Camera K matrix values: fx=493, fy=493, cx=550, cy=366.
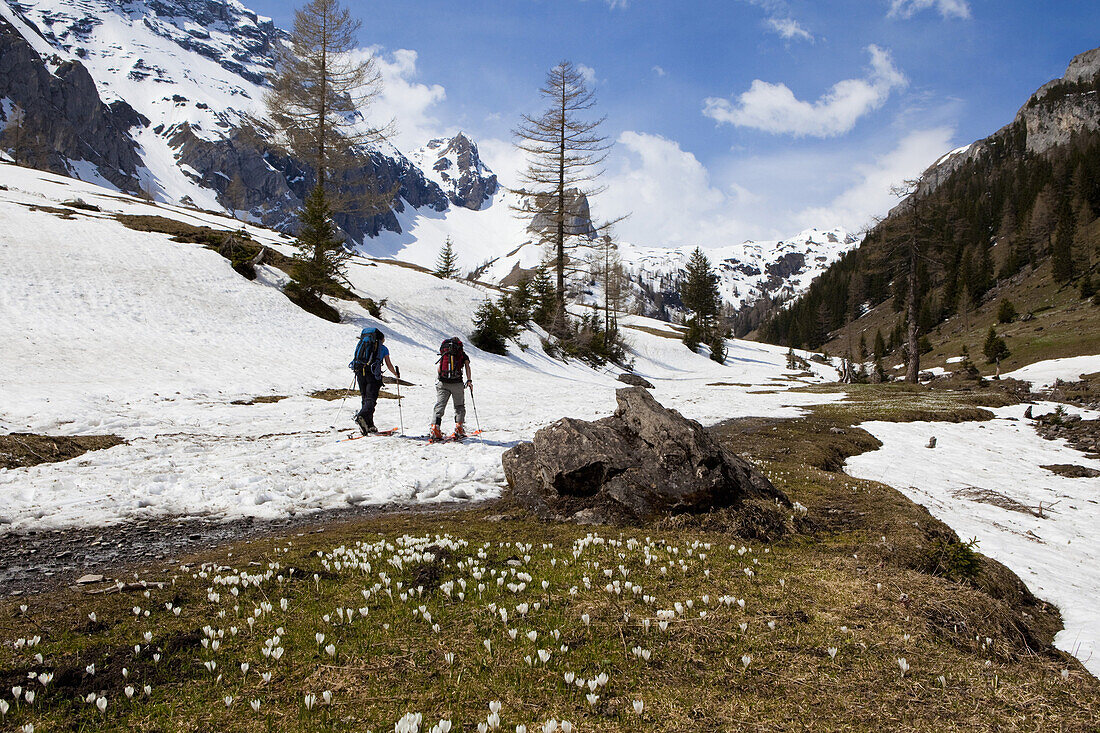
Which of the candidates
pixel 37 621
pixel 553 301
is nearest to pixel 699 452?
pixel 37 621

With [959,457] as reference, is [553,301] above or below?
above

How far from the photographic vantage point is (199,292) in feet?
101

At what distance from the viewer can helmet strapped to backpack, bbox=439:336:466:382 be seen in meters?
15.0

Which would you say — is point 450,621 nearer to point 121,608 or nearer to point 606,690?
point 606,690

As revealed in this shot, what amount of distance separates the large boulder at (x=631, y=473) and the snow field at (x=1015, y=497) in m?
3.96

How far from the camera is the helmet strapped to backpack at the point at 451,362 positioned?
15023mm

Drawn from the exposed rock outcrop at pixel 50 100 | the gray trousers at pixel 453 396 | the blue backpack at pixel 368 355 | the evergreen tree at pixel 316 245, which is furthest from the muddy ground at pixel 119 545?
the exposed rock outcrop at pixel 50 100

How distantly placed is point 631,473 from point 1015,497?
11.6 meters

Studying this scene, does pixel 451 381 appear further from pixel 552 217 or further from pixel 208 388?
pixel 552 217

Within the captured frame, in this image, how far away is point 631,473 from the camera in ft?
29.9

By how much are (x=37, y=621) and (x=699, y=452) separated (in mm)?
8992

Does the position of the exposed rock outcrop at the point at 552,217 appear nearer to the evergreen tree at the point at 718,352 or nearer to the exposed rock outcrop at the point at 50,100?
the evergreen tree at the point at 718,352

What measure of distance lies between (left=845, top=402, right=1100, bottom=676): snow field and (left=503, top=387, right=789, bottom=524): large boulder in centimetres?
396

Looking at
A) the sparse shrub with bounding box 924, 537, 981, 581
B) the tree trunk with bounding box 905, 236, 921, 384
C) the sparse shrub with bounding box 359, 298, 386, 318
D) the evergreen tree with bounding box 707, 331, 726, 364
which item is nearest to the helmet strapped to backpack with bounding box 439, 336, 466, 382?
the sparse shrub with bounding box 924, 537, 981, 581
